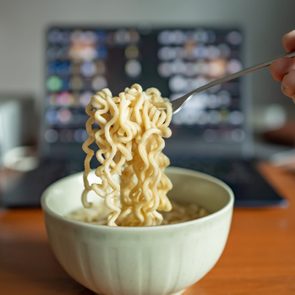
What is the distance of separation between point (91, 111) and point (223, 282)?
0.21m

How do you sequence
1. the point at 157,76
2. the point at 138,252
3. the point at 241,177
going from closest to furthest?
the point at 138,252
the point at 241,177
the point at 157,76

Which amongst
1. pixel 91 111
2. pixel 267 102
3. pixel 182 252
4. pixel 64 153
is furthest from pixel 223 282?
pixel 267 102

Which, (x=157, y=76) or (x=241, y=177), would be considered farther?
(x=157, y=76)

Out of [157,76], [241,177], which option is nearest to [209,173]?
[241,177]

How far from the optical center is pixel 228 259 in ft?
1.63

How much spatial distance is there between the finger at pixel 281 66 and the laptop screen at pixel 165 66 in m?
0.45

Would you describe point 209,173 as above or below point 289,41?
below

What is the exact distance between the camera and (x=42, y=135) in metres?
0.88

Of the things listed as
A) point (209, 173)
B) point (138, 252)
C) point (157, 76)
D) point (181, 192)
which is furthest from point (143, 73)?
point (138, 252)

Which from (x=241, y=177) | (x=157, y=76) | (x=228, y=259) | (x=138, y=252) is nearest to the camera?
(x=138, y=252)

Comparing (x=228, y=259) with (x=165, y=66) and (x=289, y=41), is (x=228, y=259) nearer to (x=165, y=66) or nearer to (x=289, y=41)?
(x=289, y=41)

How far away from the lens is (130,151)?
0.42 meters

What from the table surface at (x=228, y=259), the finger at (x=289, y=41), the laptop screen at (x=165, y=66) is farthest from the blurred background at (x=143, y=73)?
the finger at (x=289, y=41)

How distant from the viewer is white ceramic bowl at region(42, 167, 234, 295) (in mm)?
365
